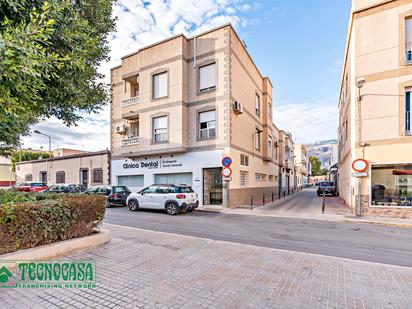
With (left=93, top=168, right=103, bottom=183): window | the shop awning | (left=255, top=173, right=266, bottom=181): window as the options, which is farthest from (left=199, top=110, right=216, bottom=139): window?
(left=93, top=168, right=103, bottom=183): window

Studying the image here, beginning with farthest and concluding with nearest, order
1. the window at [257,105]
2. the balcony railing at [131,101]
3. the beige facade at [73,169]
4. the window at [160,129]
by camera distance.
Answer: the beige facade at [73,169] < the window at [257,105] < the balcony railing at [131,101] < the window at [160,129]

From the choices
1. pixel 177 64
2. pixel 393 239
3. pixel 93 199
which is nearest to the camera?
pixel 93 199

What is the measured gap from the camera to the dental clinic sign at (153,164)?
670 inches

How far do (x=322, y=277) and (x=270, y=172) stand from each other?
2213cm

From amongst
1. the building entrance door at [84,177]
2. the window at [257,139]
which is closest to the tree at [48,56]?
the window at [257,139]

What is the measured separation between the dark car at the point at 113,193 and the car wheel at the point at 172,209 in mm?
5348

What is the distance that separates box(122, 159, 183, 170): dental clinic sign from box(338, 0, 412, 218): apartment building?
11.4 m

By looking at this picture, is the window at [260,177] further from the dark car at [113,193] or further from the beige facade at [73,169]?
the beige facade at [73,169]

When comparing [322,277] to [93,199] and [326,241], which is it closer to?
[326,241]

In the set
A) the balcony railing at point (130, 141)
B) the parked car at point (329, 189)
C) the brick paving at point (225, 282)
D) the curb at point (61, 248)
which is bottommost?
the parked car at point (329, 189)

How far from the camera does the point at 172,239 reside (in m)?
7.11

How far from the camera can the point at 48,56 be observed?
13.0ft

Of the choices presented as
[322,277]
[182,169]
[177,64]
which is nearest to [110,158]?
[182,169]

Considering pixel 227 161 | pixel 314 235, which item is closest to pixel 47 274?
pixel 314 235
